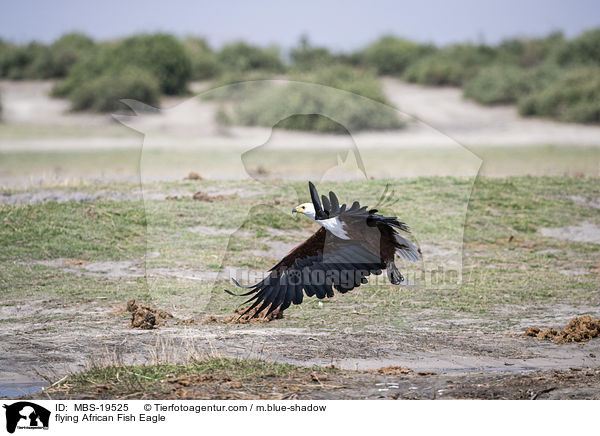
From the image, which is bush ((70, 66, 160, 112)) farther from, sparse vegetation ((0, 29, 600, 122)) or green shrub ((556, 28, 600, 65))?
green shrub ((556, 28, 600, 65))

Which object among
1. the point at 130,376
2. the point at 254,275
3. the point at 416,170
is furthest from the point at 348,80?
the point at 130,376

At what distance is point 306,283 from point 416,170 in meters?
10.0

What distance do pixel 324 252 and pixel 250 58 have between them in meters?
28.0

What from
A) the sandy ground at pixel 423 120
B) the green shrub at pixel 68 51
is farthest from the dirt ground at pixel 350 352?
the green shrub at pixel 68 51

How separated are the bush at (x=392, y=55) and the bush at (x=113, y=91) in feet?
39.1

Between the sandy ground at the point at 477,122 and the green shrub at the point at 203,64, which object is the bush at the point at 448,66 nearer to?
the sandy ground at the point at 477,122

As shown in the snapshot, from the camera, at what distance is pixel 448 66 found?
3459cm

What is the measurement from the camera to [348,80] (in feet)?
99.0

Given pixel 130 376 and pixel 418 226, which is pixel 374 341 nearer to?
pixel 130 376

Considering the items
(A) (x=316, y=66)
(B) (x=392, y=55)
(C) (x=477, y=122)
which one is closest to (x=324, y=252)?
(C) (x=477, y=122)

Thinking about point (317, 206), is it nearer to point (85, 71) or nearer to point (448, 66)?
point (85, 71)

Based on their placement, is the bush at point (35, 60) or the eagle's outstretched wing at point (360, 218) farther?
the bush at point (35, 60)

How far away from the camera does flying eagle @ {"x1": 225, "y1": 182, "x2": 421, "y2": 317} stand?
7.59 metres

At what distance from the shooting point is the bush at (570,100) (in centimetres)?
2852
